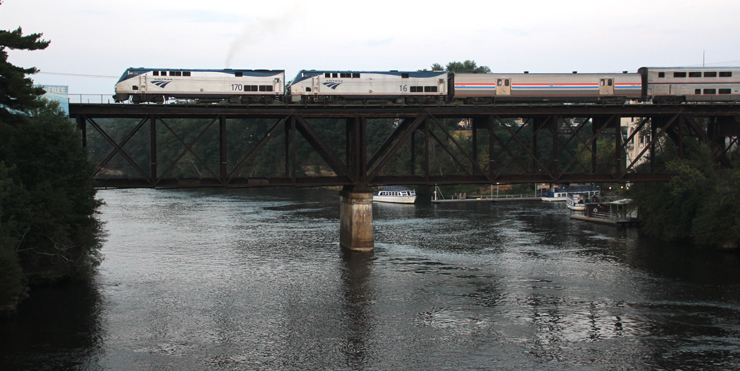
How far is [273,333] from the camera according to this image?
34688 mm

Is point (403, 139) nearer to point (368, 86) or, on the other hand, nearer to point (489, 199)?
point (368, 86)

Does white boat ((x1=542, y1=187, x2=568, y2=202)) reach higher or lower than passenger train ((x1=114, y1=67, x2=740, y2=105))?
lower

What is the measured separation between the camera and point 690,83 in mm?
63188

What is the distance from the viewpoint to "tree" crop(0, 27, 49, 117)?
3641 cm

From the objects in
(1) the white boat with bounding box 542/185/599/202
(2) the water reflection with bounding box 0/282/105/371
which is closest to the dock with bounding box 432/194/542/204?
(1) the white boat with bounding box 542/185/599/202

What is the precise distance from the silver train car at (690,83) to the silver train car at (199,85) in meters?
34.2

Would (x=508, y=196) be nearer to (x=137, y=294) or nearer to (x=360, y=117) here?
(x=360, y=117)

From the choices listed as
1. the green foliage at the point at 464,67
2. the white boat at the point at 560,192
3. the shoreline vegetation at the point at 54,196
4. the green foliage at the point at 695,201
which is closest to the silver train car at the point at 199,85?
the shoreline vegetation at the point at 54,196

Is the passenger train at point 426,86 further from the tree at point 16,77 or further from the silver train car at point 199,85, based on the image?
the tree at point 16,77

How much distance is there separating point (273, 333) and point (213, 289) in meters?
10.5

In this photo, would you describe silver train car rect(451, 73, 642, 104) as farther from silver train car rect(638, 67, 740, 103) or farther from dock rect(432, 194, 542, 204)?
dock rect(432, 194, 542, 204)

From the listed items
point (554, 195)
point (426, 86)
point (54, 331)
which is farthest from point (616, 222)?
point (54, 331)

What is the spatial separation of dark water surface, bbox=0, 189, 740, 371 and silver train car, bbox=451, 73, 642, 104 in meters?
13.7

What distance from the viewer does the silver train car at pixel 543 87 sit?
60625mm
